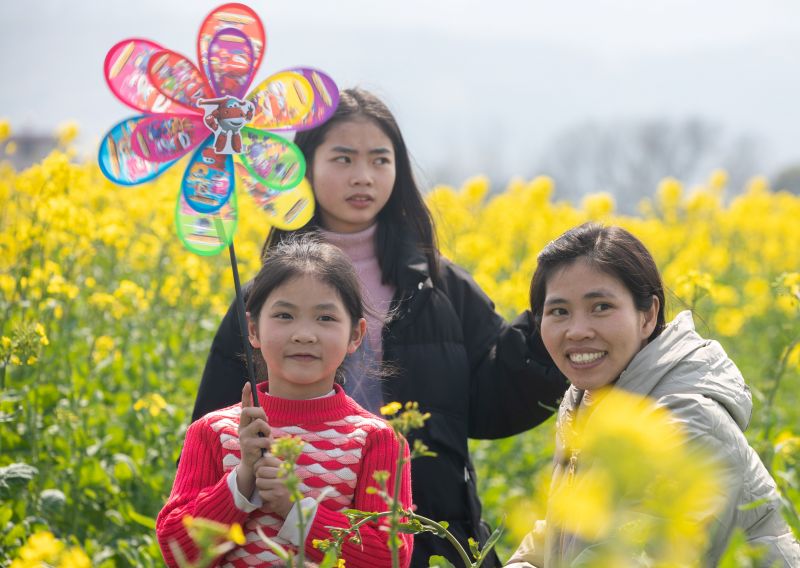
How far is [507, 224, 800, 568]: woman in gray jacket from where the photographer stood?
1673 millimetres

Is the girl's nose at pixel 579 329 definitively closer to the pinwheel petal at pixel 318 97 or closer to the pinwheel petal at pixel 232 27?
the pinwheel petal at pixel 318 97

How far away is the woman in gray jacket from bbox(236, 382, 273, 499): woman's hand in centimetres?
52

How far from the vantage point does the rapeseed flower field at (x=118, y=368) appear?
9.43 ft

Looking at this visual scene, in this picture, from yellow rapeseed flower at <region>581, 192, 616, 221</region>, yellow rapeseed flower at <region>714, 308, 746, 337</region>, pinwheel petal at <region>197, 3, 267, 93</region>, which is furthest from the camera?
yellow rapeseed flower at <region>581, 192, 616, 221</region>

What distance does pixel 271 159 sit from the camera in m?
1.94

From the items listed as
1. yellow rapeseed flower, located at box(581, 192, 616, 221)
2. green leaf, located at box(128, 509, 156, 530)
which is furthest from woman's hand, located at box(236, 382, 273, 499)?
yellow rapeseed flower, located at box(581, 192, 616, 221)

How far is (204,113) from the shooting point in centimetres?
188

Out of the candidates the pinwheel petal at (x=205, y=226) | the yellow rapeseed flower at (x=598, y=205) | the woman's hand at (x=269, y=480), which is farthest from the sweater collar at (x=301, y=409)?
the yellow rapeseed flower at (x=598, y=205)

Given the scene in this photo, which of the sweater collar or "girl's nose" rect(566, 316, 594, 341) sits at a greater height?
"girl's nose" rect(566, 316, 594, 341)

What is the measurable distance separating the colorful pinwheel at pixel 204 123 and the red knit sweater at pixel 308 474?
1.25 feet

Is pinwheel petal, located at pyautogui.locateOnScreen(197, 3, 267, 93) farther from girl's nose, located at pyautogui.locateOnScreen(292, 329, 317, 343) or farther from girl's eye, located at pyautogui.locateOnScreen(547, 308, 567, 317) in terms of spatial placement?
girl's eye, located at pyautogui.locateOnScreen(547, 308, 567, 317)

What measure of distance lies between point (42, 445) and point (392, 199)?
5.15 feet

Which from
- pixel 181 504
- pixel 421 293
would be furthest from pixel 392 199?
pixel 181 504

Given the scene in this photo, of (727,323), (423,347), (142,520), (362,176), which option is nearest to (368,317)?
(423,347)
